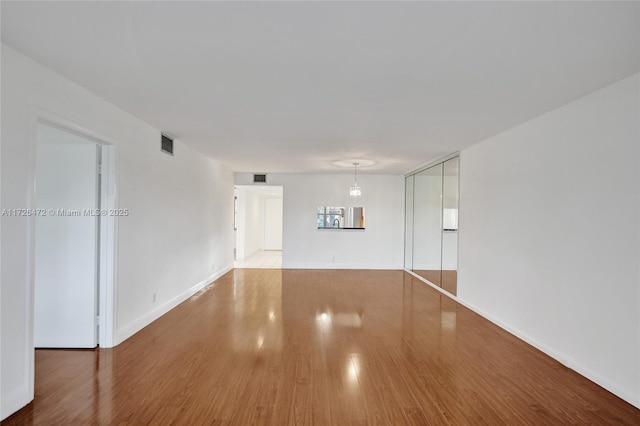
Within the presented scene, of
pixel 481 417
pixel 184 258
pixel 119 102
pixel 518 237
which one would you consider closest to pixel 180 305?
pixel 184 258

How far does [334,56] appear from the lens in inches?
83.5

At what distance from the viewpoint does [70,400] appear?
7.61 ft

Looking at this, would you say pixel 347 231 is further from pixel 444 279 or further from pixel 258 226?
pixel 258 226

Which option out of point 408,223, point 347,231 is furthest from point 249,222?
point 408,223

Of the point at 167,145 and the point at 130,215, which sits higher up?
the point at 167,145

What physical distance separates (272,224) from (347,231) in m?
5.01

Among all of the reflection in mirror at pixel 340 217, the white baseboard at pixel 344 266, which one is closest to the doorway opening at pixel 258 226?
the white baseboard at pixel 344 266

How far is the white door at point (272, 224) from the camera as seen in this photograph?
12289 millimetres

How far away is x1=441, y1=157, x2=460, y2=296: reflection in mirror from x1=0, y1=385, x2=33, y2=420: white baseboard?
17.6ft

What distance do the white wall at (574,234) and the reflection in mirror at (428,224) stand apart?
172 cm

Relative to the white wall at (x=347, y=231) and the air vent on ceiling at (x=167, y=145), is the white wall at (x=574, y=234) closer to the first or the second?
the white wall at (x=347, y=231)

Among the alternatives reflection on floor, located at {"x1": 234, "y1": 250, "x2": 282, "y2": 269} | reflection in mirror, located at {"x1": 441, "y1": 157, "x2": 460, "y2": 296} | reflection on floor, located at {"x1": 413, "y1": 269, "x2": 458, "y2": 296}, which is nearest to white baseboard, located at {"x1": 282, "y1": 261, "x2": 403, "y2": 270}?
reflection on floor, located at {"x1": 234, "y1": 250, "x2": 282, "y2": 269}

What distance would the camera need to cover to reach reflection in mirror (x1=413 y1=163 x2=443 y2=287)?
6.08 metres

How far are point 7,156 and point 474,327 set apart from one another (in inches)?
189
